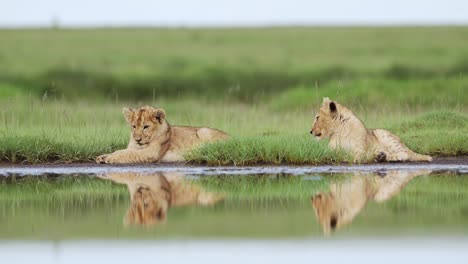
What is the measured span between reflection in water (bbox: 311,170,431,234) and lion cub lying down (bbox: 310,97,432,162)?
2.76 feet

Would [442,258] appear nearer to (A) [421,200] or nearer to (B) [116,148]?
(A) [421,200]

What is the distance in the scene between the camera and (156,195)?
13.7 m

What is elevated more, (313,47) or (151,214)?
(313,47)

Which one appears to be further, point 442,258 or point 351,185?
point 351,185

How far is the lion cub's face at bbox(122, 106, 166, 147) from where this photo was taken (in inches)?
662

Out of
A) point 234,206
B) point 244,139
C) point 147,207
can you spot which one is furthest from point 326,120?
point 147,207

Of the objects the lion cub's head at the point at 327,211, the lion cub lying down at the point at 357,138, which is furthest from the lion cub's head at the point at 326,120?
the lion cub's head at the point at 327,211

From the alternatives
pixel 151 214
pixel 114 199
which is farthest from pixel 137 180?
pixel 151 214

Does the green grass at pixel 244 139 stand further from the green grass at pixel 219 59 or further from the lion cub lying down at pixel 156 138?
the green grass at pixel 219 59

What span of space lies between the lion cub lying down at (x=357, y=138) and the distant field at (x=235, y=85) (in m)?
0.30

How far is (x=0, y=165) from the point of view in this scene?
1680 centimetres

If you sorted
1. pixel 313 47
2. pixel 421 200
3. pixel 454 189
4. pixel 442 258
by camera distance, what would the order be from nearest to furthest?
pixel 442 258, pixel 421 200, pixel 454 189, pixel 313 47

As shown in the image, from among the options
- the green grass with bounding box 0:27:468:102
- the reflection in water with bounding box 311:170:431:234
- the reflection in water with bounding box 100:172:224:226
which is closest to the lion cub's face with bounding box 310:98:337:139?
the reflection in water with bounding box 311:170:431:234

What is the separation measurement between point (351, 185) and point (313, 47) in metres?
23.7
